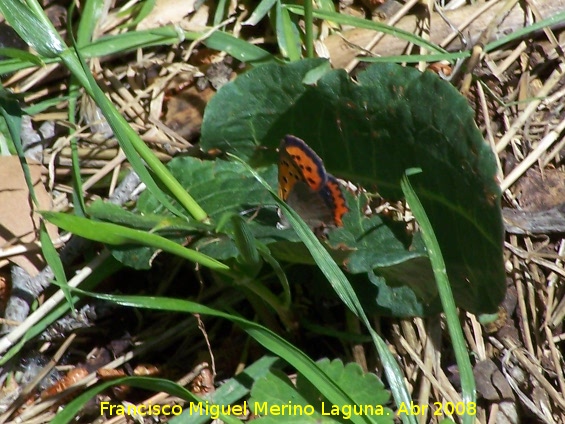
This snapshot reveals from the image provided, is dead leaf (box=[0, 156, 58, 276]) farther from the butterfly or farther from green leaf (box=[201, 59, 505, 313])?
the butterfly

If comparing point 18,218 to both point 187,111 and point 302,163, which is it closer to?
point 187,111

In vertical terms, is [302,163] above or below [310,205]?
above

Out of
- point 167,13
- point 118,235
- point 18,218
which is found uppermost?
point 167,13

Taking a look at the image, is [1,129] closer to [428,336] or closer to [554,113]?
[428,336]

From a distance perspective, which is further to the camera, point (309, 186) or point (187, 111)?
point (187, 111)

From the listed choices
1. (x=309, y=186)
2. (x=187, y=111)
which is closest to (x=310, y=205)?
(x=309, y=186)

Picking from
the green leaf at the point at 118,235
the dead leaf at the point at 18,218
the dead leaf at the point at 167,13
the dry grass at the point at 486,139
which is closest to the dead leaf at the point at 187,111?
the dry grass at the point at 486,139

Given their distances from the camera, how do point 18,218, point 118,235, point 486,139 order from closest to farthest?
point 118,235
point 18,218
point 486,139
